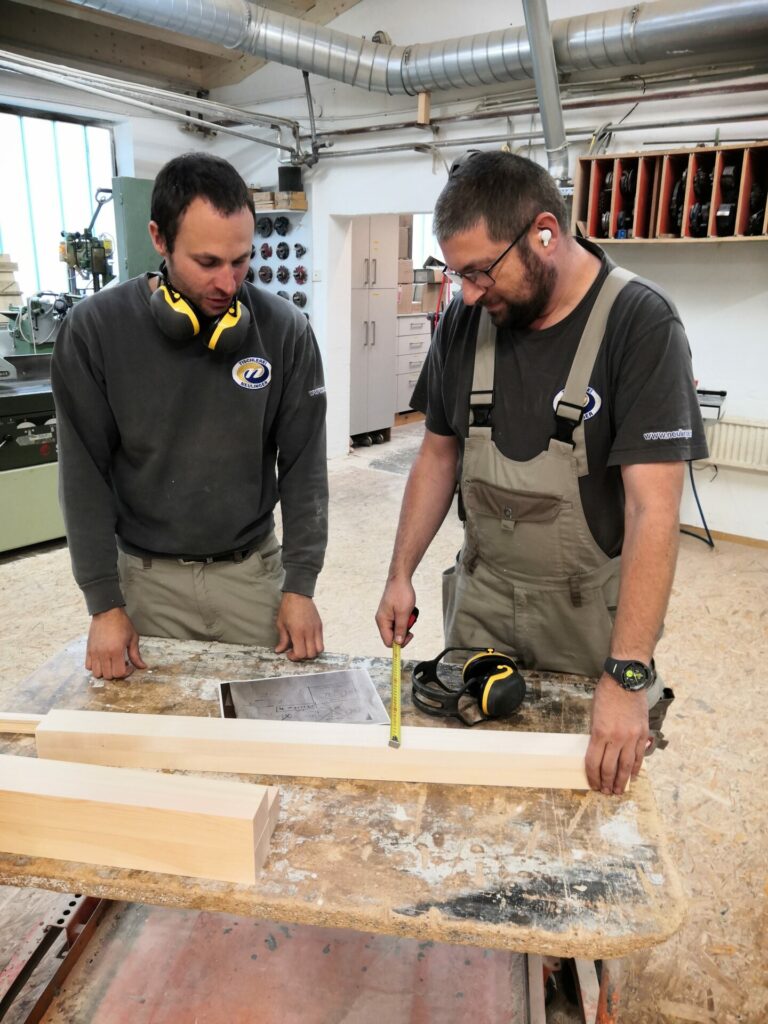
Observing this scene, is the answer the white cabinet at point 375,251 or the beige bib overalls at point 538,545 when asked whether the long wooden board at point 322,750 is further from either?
the white cabinet at point 375,251

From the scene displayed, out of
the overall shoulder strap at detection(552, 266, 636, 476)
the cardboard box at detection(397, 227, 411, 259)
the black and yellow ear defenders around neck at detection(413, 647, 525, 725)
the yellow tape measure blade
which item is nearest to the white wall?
the cardboard box at detection(397, 227, 411, 259)

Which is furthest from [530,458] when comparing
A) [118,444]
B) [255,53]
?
[255,53]

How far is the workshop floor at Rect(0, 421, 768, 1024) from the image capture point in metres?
1.72

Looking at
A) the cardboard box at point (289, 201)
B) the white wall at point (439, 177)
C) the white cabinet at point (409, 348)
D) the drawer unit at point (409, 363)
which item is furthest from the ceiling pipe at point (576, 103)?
the drawer unit at point (409, 363)

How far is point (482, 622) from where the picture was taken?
1.52 meters

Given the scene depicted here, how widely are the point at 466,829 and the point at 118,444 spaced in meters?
1.02

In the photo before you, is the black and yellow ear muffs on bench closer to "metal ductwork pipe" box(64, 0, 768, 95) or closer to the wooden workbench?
the wooden workbench

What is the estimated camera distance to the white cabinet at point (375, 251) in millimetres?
6016

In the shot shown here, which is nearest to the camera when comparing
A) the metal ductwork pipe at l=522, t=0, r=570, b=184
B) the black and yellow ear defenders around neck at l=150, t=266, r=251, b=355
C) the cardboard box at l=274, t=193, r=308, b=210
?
the black and yellow ear defenders around neck at l=150, t=266, r=251, b=355

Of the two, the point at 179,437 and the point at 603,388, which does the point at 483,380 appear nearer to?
the point at 603,388

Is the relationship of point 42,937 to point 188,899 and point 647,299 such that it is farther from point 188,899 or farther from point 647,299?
point 647,299

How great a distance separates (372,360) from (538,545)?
5.24 meters

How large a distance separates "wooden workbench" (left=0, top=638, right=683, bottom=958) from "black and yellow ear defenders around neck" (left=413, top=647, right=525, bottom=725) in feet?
0.50

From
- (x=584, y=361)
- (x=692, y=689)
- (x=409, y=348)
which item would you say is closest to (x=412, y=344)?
(x=409, y=348)
